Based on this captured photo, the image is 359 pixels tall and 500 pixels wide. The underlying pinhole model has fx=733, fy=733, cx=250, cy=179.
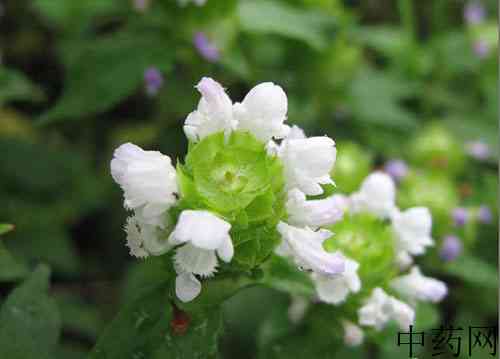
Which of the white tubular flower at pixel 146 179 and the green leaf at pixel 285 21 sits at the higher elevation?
the green leaf at pixel 285 21

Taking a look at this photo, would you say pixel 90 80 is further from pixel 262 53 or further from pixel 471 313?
pixel 471 313

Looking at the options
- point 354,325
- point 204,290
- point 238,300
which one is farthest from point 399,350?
point 204,290

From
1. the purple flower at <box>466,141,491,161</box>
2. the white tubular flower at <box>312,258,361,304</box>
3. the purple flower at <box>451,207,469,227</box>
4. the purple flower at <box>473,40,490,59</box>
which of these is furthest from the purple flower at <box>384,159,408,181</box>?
the white tubular flower at <box>312,258,361,304</box>

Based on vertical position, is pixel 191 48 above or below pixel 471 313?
above

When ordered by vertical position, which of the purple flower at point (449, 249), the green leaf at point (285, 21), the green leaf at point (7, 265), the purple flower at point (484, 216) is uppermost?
the green leaf at point (285, 21)

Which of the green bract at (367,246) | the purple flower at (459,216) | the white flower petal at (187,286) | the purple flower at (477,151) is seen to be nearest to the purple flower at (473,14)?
the purple flower at (477,151)

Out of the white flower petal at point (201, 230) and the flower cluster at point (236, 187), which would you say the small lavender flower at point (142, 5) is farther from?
the white flower petal at point (201, 230)

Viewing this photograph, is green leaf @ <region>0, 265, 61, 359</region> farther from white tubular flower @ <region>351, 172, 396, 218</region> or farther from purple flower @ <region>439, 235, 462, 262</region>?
purple flower @ <region>439, 235, 462, 262</region>
